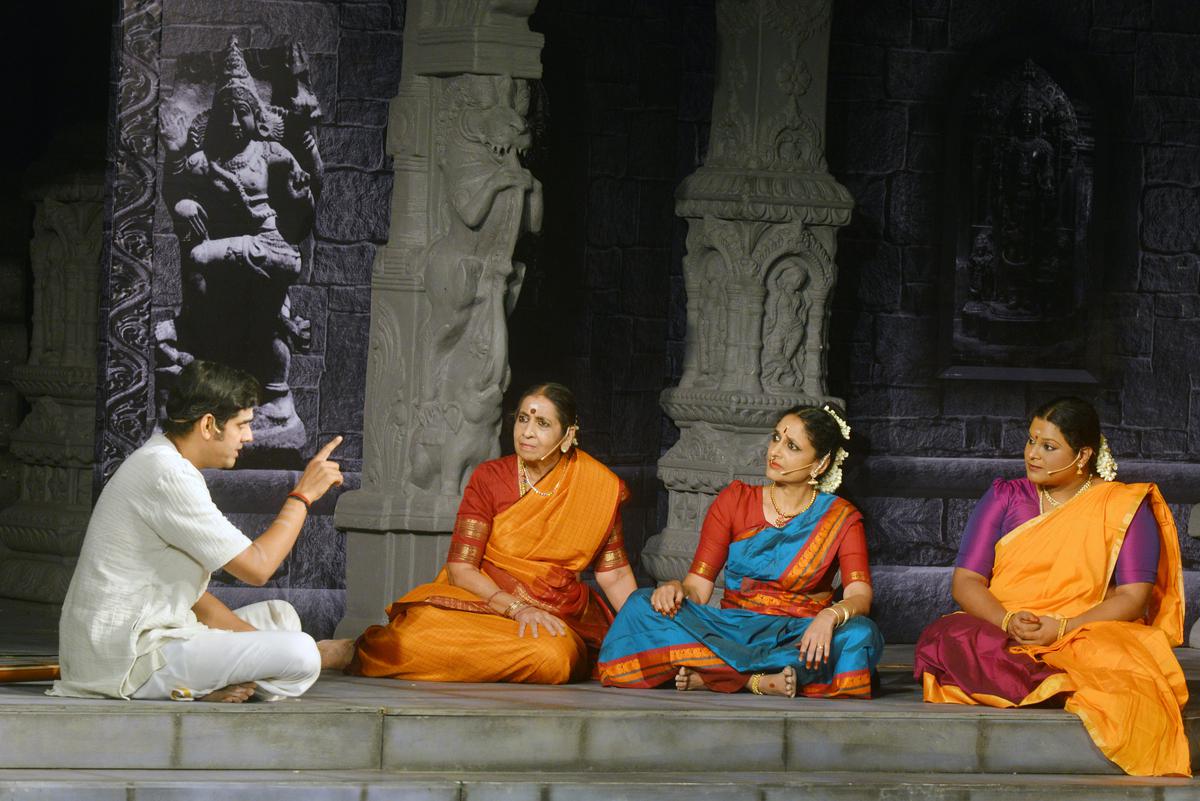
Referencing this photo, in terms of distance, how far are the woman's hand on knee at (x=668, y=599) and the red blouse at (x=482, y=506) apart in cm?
44

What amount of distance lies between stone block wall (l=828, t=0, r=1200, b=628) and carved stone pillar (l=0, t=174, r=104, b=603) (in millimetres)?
3429

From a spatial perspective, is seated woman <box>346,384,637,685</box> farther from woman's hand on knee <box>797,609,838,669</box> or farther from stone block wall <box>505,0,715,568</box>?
stone block wall <box>505,0,715,568</box>

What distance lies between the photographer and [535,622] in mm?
6945

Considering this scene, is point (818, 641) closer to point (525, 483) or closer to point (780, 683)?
point (780, 683)

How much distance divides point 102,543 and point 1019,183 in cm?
509

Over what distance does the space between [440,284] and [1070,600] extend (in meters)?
2.70

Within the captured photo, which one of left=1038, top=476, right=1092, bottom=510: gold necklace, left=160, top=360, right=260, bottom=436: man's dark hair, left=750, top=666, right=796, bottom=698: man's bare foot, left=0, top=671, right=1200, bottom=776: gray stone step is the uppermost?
left=160, top=360, right=260, bottom=436: man's dark hair

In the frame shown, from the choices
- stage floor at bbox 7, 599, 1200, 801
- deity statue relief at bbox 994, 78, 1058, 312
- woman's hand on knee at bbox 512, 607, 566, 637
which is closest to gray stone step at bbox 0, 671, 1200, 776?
stage floor at bbox 7, 599, 1200, 801

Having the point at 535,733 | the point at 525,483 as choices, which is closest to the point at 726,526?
the point at 525,483

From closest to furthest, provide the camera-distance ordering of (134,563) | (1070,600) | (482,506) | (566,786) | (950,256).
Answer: (566,786) < (134,563) < (1070,600) < (482,506) < (950,256)

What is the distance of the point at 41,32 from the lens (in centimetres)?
974

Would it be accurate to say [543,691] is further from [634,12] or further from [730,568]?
[634,12]

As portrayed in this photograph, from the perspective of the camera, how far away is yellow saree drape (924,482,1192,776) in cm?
638

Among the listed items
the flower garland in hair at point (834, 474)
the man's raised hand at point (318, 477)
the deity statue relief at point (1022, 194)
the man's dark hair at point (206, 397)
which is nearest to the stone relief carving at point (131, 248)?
the man's dark hair at point (206, 397)
